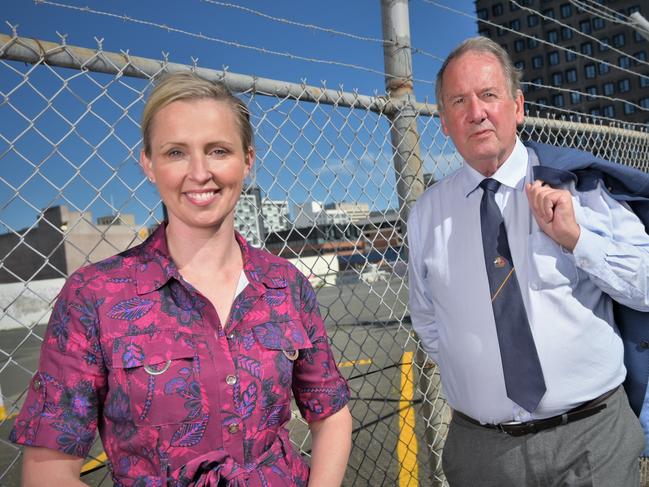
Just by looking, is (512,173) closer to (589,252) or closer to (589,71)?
(589,252)

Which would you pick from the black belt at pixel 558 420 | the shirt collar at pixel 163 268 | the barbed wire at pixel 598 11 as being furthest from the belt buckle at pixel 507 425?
the barbed wire at pixel 598 11

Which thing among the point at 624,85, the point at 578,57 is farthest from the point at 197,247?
the point at 578,57

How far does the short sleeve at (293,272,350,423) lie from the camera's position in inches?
61.0

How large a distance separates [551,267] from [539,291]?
0.10 metres

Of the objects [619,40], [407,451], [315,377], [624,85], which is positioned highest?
[619,40]

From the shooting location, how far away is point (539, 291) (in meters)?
1.93

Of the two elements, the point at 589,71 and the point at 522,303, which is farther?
the point at 589,71

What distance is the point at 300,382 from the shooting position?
1.56m

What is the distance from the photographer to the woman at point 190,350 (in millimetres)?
1233

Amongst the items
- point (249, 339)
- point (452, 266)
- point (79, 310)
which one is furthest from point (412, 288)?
point (79, 310)

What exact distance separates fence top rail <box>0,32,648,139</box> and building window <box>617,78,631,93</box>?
7880 cm

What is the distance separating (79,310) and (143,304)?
0.15m

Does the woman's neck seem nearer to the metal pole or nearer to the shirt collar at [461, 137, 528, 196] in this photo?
the shirt collar at [461, 137, 528, 196]

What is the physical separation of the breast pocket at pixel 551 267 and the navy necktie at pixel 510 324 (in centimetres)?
8
